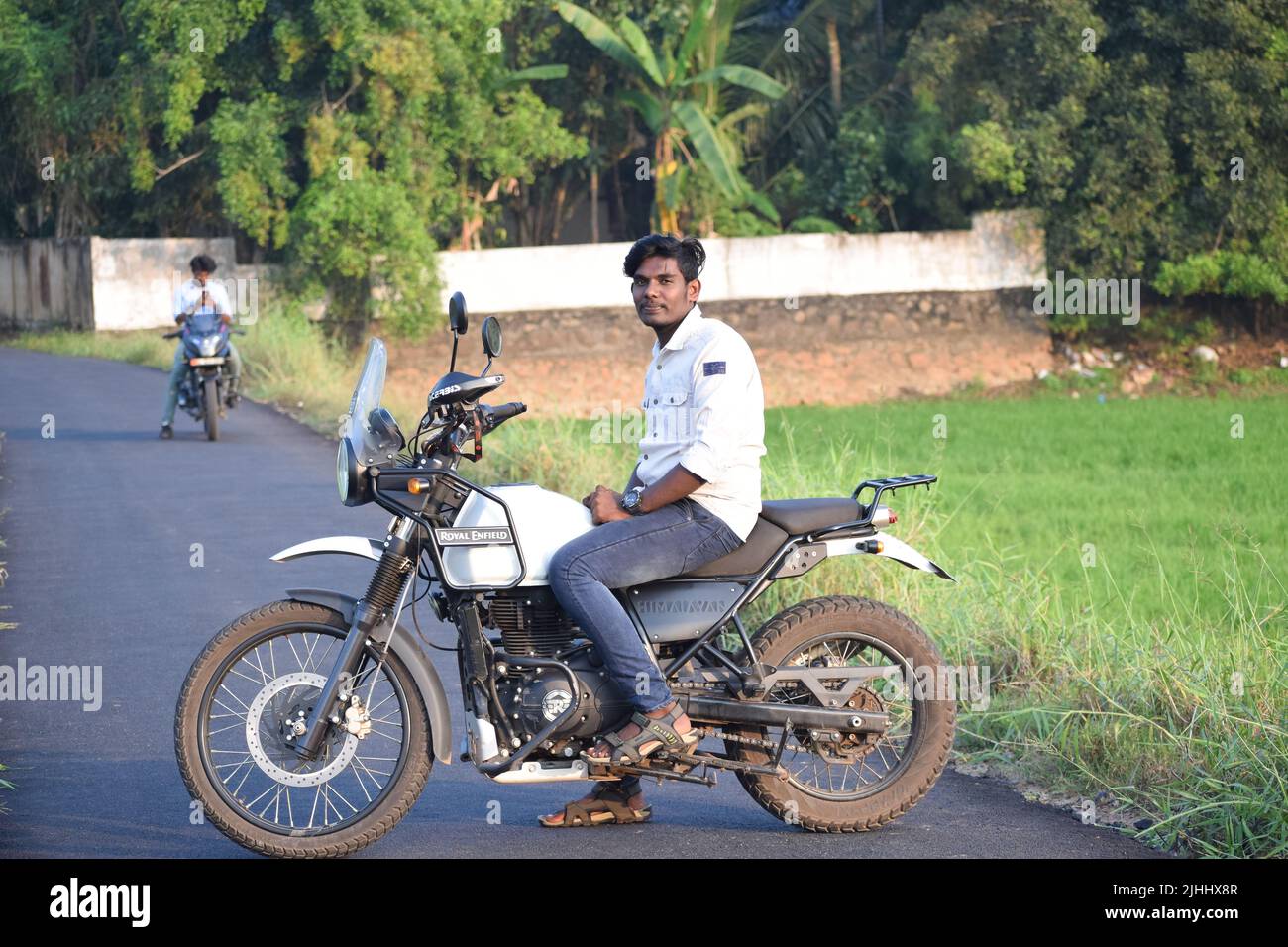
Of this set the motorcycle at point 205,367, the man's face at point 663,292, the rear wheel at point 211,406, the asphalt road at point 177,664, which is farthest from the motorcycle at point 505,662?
the rear wheel at point 211,406

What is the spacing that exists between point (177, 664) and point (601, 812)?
3044 mm

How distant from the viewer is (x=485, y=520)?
522 cm

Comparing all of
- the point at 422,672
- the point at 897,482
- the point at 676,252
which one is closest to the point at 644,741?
the point at 422,672

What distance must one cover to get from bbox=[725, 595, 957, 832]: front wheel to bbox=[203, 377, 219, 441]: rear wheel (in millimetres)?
11317

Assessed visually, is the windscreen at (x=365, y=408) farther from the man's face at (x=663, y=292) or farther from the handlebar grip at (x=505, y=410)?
the man's face at (x=663, y=292)

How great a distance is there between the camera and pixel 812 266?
93.9 feet

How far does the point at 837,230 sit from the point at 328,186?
8.46 metres

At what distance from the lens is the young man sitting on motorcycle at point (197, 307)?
52.5 feet

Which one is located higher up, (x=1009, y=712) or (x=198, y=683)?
(x=198, y=683)

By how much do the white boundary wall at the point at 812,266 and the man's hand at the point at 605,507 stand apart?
74.3 feet

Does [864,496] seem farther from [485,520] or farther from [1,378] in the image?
[1,378]

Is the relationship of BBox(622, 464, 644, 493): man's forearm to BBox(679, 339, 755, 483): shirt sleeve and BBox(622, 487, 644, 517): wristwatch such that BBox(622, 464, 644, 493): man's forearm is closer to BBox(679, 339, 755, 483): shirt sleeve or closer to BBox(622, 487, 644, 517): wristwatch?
BBox(622, 487, 644, 517): wristwatch
